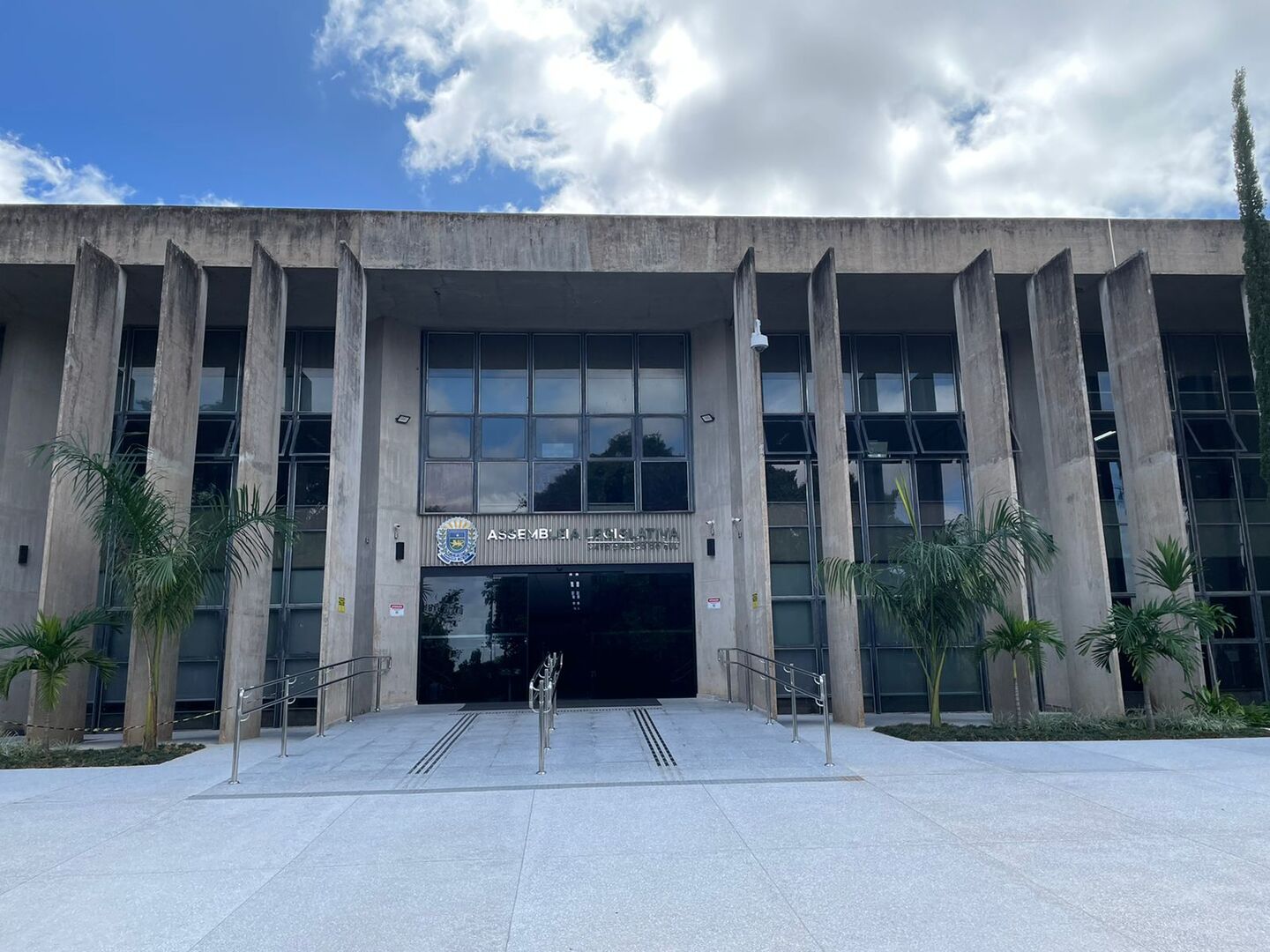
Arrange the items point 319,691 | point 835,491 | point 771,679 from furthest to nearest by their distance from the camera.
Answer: point 835,491 → point 771,679 → point 319,691

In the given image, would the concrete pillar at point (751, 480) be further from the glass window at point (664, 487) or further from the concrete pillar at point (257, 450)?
the concrete pillar at point (257, 450)

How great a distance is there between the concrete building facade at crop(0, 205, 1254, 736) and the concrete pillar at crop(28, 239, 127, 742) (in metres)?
0.06

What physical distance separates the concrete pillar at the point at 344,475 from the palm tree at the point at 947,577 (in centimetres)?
734

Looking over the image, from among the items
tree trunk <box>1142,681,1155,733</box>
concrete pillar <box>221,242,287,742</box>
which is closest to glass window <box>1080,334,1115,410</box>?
tree trunk <box>1142,681,1155,733</box>

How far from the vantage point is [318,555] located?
15.7 m

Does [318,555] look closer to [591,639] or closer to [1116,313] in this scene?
[591,639]

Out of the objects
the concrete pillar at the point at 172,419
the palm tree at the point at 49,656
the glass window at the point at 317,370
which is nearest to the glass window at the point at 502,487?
the glass window at the point at 317,370

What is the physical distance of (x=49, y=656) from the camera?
1119cm

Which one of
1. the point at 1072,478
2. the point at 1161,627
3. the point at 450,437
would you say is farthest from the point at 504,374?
the point at 1161,627

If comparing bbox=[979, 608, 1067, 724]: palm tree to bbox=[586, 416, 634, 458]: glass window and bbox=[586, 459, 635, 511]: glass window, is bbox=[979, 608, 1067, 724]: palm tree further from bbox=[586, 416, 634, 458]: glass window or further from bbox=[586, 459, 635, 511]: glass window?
bbox=[586, 416, 634, 458]: glass window

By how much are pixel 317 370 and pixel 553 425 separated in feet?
15.1

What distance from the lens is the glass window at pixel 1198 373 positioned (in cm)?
1748

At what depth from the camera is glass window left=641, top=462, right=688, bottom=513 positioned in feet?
54.6

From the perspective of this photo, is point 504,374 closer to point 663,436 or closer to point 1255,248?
point 663,436
